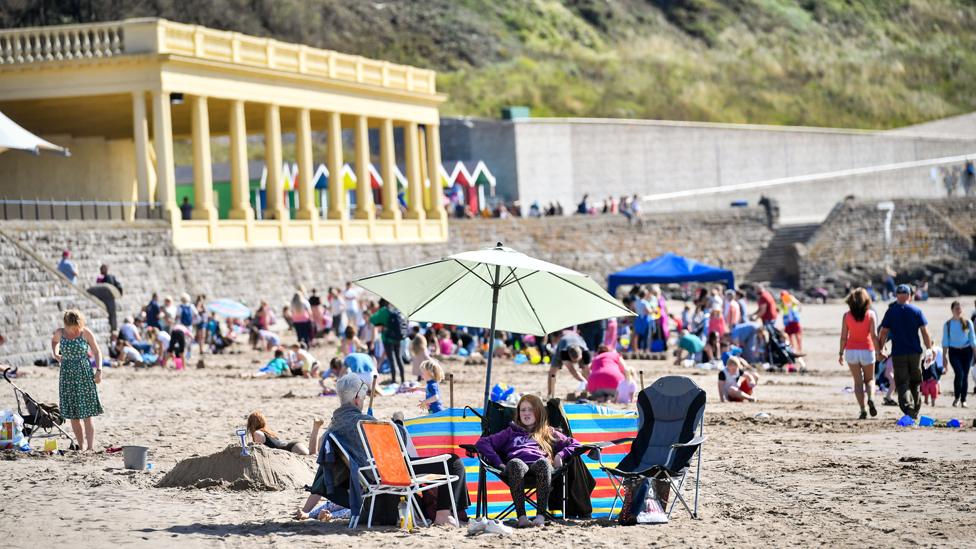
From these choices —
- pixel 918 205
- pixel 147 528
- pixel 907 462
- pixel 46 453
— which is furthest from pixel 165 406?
pixel 918 205

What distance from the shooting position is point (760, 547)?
9.41 metres

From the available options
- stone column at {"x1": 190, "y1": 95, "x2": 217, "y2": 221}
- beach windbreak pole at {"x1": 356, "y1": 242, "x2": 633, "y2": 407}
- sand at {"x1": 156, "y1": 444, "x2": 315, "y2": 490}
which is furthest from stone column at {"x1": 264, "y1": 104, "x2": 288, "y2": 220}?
beach windbreak pole at {"x1": 356, "y1": 242, "x2": 633, "y2": 407}

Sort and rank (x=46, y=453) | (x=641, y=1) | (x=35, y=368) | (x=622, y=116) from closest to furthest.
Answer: (x=46, y=453) → (x=35, y=368) → (x=622, y=116) → (x=641, y=1)

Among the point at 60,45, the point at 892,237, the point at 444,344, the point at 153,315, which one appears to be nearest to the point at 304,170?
the point at 60,45

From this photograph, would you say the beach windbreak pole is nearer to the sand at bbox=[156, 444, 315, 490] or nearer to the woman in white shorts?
the sand at bbox=[156, 444, 315, 490]

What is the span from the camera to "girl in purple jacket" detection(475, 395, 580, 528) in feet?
33.2

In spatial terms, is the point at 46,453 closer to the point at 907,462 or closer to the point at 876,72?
the point at 907,462

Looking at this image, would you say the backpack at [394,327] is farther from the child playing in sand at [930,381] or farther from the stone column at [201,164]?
the stone column at [201,164]

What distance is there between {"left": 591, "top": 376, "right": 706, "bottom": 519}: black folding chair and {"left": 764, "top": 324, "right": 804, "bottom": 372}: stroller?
43.9ft

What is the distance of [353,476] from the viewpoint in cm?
1016

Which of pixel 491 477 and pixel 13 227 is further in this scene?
pixel 13 227

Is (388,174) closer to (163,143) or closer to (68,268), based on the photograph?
(163,143)

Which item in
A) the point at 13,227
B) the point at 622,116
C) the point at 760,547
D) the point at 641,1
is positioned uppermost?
the point at 641,1

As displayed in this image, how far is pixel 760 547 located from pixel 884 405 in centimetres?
813
